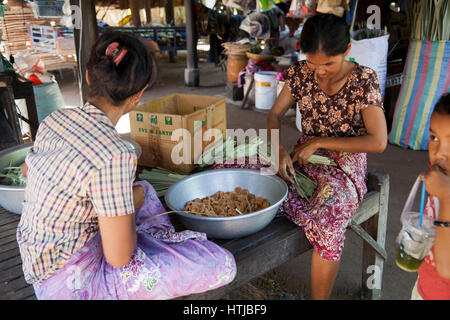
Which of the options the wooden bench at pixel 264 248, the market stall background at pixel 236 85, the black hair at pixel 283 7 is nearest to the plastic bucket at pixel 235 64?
the market stall background at pixel 236 85

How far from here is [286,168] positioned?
192 cm

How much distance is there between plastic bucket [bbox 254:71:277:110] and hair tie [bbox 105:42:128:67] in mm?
4450

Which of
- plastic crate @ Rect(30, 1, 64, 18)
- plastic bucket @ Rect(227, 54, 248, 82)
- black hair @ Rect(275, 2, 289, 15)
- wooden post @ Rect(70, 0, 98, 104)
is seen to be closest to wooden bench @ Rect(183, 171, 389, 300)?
wooden post @ Rect(70, 0, 98, 104)

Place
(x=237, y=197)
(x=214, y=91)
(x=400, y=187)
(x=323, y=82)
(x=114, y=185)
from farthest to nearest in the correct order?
(x=214, y=91)
(x=400, y=187)
(x=323, y=82)
(x=237, y=197)
(x=114, y=185)

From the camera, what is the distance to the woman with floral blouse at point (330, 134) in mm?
1696

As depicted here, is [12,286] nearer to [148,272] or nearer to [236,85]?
[148,272]

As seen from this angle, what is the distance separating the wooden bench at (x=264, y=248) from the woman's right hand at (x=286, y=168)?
0.20 metres

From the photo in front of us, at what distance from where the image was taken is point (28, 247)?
1278 millimetres

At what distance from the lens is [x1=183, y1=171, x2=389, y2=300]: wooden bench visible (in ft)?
5.01

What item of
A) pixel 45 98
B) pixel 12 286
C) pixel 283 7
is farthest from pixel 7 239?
pixel 283 7

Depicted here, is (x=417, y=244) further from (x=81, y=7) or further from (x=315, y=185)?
(x=81, y=7)
